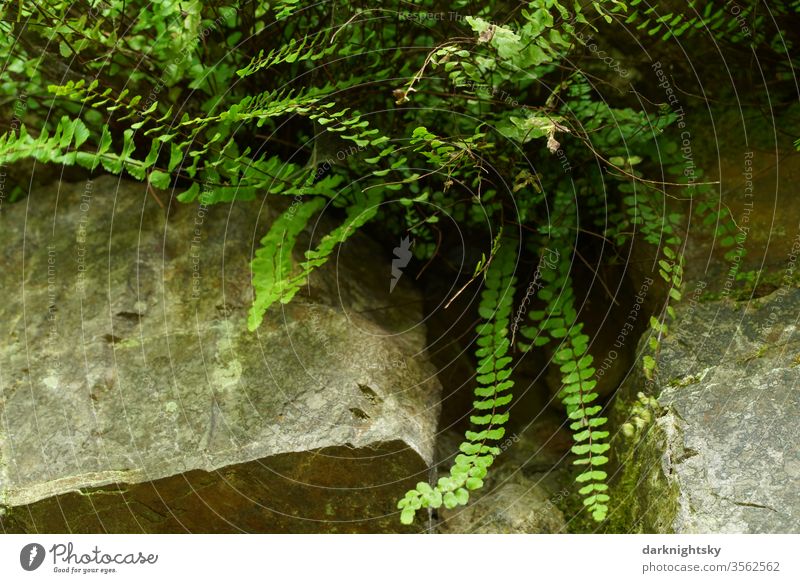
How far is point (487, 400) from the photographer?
6.24 ft

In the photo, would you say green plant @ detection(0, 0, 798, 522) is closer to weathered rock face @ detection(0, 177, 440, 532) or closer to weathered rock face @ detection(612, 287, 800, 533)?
weathered rock face @ detection(612, 287, 800, 533)

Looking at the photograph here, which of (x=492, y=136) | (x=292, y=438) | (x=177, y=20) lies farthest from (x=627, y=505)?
(x=177, y=20)

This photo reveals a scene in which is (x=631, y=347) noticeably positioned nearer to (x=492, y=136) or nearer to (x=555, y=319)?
(x=555, y=319)

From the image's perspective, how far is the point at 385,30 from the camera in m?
2.07

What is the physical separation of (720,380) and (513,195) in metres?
0.71
